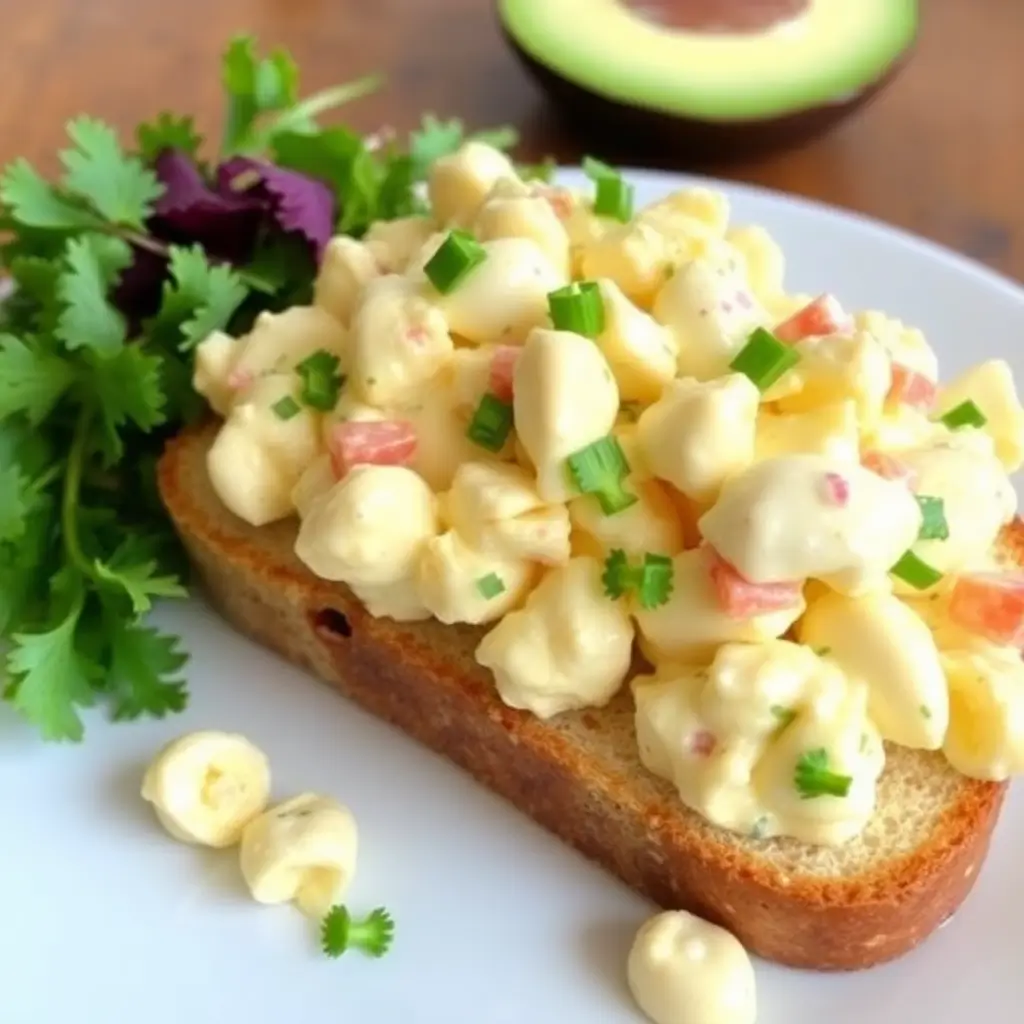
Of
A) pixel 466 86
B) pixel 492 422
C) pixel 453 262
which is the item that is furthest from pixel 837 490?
pixel 466 86

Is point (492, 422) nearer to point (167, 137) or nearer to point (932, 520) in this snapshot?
point (932, 520)

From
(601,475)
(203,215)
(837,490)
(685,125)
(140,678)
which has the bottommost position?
(140,678)

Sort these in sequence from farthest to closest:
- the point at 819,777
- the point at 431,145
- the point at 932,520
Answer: the point at 431,145
the point at 932,520
the point at 819,777

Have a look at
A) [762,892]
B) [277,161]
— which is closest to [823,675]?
[762,892]

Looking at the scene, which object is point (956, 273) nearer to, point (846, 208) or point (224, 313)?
point (846, 208)

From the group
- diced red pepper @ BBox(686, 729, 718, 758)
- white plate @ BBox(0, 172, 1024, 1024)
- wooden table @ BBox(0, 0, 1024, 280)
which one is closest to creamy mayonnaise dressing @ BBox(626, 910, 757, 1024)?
white plate @ BBox(0, 172, 1024, 1024)
